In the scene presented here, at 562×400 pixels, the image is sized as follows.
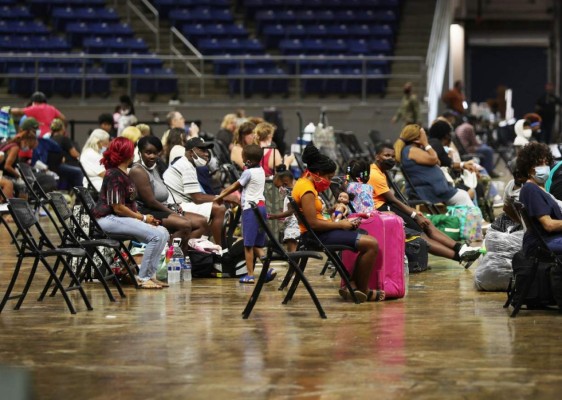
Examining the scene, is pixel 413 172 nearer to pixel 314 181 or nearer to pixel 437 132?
pixel 437 132

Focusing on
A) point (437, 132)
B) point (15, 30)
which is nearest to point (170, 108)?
point (15, 30)

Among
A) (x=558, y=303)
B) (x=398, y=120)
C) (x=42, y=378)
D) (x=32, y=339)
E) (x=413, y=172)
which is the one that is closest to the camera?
(x=42, y=378)

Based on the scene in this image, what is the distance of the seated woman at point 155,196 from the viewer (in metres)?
10.7

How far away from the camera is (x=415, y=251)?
36.8 feet

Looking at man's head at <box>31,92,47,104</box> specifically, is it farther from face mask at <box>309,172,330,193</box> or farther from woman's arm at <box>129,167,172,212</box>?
face mask at <box>309,172,330,193</box>

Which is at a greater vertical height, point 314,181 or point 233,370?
point 314,181

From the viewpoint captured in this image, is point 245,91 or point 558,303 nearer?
point 558,303

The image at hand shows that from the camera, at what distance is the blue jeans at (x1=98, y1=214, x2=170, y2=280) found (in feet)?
33.1

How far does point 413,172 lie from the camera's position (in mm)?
13000

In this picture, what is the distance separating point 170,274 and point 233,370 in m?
3.70

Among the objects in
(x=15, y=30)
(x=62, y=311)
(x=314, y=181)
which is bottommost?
(x=62, y=311)

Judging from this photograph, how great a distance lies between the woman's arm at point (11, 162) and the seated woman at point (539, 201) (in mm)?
8079

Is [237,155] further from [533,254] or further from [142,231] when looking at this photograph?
[533,254]

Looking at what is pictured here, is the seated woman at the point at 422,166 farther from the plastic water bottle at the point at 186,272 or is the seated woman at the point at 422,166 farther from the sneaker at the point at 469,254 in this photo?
the plastic water bottle at the point at 186,272
